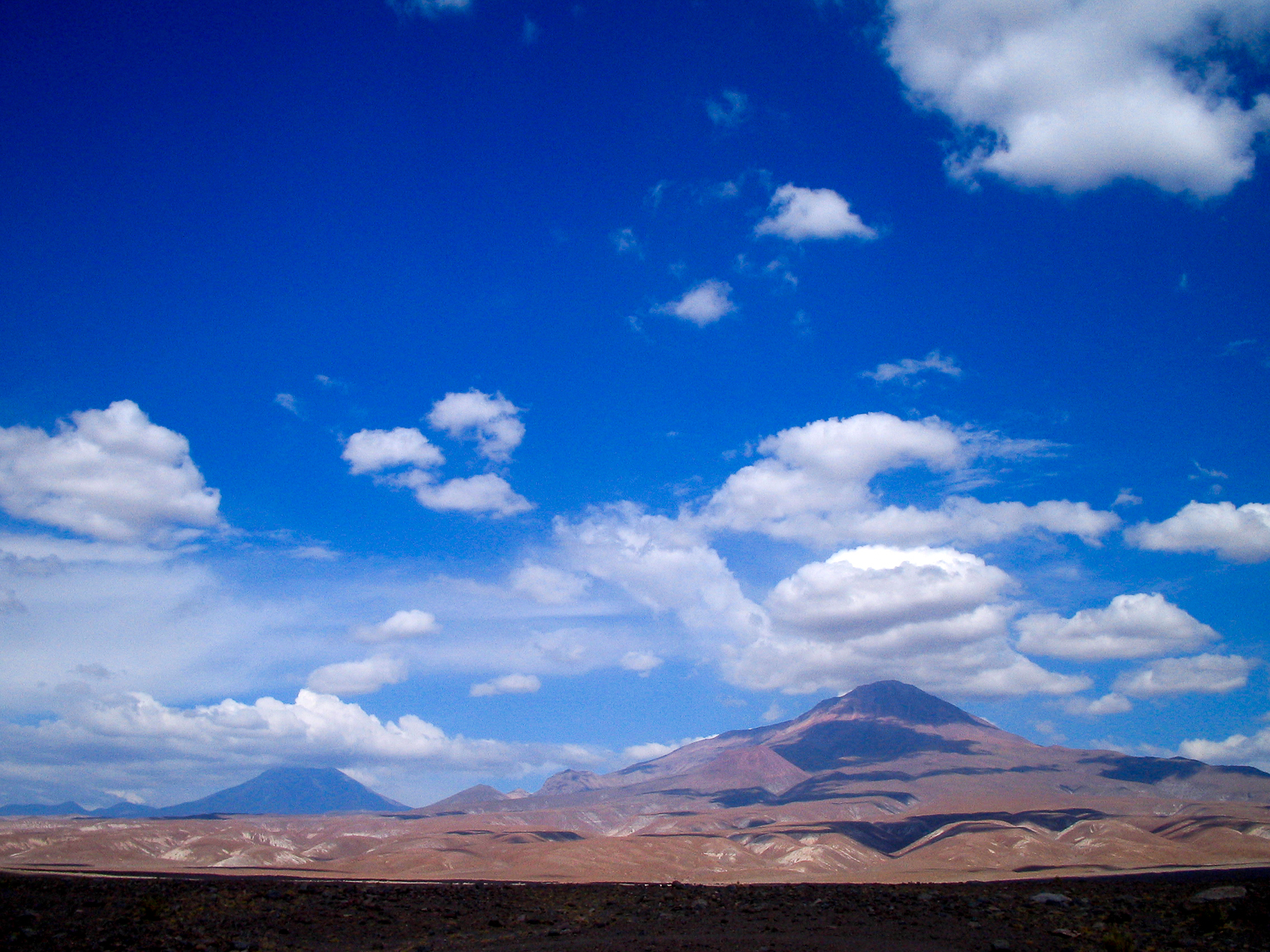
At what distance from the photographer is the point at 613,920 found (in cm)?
2719

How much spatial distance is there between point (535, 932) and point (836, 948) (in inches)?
364

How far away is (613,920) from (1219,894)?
2149 centimetres

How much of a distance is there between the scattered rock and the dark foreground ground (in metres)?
0.36

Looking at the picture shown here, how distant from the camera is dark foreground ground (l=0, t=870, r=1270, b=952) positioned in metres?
22.6

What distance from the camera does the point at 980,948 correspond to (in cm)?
2222

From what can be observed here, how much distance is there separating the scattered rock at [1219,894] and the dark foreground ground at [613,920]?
36cm

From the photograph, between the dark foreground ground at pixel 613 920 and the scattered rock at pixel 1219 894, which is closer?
the dark foreground ground at pixel 613 920

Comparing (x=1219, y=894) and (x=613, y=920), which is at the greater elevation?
(x=1219, y=894)

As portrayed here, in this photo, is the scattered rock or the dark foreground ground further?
the scattered rock

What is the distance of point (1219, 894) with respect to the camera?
29.4 m

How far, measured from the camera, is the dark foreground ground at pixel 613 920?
74.1 ft

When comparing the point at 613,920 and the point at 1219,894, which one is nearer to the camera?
the point at 613,920

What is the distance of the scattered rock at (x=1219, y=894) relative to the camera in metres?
28.4

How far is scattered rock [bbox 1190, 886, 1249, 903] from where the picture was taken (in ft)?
93.3
